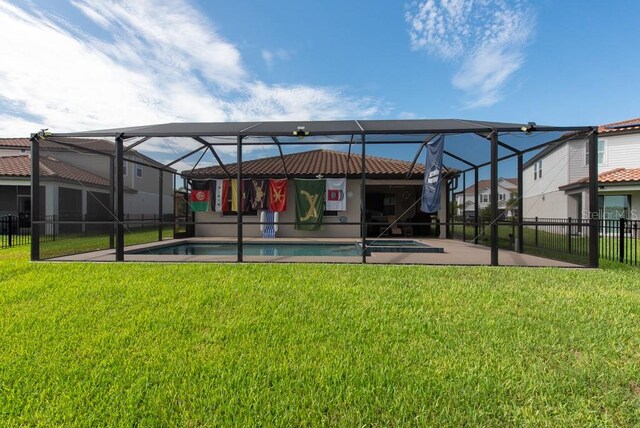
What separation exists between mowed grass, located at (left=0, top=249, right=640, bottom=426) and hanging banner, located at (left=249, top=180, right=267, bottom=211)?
8.94 meters

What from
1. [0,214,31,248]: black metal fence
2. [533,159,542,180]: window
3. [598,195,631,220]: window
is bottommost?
[0,214,31,248]: black metal fence

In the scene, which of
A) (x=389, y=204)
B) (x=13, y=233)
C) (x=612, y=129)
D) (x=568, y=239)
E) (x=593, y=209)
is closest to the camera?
(x=593, y=209)

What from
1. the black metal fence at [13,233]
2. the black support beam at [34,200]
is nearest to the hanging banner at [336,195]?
the black support beam at [34,200]

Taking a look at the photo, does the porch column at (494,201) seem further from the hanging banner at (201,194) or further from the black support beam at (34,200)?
the hanging banner at (201,194)

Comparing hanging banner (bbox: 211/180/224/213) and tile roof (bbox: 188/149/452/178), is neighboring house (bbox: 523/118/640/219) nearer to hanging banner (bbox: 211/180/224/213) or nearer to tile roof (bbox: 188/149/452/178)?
tile roof (bbox: 188/149/452/178)

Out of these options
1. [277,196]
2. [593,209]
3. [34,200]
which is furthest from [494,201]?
[34,200]

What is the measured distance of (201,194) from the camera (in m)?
13.8

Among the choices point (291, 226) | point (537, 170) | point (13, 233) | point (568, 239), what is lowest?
point (13, 233)

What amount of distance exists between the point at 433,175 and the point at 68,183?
17601 mm

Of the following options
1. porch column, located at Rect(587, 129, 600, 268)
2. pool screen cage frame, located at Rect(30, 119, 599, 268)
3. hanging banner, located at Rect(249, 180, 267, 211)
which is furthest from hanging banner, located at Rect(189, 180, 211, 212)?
porch column, located at Rect(587, 129, 600, 268)

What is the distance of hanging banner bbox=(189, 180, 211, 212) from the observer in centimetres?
1380

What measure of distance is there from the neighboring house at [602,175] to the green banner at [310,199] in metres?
10.9

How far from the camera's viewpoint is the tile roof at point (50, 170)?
14820mm

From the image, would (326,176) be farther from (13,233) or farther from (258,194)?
(13,233)
